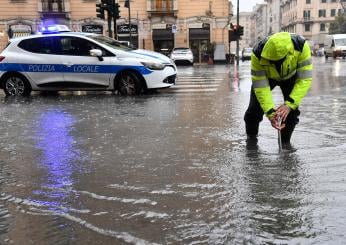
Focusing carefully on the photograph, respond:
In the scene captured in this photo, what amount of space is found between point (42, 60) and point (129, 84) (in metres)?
2.12

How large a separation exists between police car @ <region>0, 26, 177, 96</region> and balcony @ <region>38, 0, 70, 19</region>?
1217 inches

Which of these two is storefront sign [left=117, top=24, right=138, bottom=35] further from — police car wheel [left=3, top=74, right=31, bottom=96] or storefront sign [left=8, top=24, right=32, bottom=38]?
police car wheel [left=3, top=74, right=31, bottom=96]

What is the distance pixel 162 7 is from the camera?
4166 centimetres

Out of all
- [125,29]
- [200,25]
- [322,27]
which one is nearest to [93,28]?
[125,29]

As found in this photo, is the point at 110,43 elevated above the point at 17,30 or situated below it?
below

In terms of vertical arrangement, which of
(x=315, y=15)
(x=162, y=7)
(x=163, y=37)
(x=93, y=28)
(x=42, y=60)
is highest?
(x=315, y=15)

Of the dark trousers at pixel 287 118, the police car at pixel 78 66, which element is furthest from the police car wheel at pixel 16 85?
the dark trousers at pixel 287 118

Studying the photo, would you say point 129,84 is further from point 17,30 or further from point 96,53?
point 17,30

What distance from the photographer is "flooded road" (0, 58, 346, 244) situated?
10.2ft

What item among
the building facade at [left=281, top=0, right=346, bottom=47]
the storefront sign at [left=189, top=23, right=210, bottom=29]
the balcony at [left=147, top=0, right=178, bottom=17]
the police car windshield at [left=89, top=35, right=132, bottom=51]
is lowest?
the police car windshield at [left=89, top=35, right=132, bottom=51]

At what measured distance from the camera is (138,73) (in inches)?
428

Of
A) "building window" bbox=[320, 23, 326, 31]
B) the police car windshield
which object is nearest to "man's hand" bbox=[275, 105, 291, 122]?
the police car windshield

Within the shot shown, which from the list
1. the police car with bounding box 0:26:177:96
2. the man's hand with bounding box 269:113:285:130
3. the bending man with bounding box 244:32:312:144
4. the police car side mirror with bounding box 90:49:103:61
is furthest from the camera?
the police car with bounding box 0:26:177:96

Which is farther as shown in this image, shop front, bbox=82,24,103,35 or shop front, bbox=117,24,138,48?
shop front, bbox=82,24,103,35
